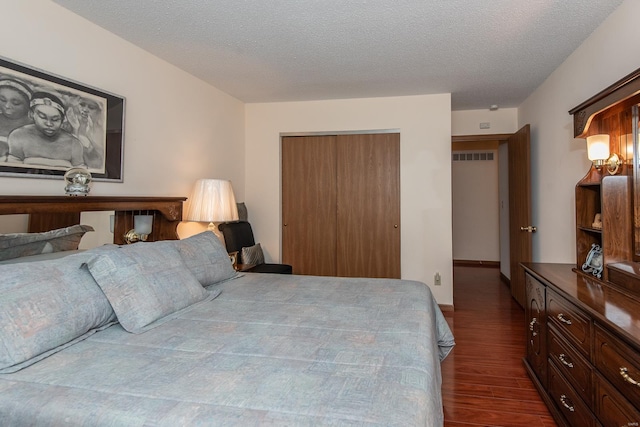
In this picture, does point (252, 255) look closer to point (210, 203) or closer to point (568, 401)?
point (210, 203)

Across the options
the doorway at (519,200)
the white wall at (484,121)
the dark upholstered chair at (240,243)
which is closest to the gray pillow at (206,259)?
the dark upholstered chair at (240,243)

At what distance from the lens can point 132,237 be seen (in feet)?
8.58

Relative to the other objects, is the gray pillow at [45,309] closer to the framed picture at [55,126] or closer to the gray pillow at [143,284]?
the gray pillow at [143,284]

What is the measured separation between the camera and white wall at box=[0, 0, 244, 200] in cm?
205

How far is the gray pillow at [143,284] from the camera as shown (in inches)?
61.7

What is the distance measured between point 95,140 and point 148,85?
74 centimetres

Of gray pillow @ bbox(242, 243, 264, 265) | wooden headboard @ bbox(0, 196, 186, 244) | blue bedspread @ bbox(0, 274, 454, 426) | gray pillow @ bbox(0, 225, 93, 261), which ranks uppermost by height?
wooden headboard @ bbox(0, 196, 186, 244)

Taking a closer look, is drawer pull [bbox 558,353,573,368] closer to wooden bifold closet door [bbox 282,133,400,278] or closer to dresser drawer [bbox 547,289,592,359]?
dresser drawer [bbox 547,289,592,359]

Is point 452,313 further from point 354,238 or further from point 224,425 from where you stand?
point 224,425

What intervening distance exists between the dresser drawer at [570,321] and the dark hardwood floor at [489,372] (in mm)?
540

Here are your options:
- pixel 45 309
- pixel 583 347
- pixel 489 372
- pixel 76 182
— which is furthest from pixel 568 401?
pixel 76 182

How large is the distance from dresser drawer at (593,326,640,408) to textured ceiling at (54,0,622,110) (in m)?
1.92

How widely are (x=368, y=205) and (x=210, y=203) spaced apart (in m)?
1.91

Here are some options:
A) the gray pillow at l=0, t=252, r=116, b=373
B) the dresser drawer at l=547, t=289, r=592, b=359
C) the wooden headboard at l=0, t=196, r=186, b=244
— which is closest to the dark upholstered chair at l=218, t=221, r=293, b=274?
the wooden headboard at l=0, t=196, r=186, b=244
